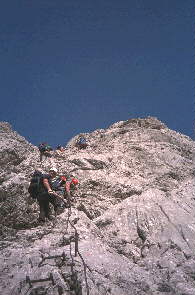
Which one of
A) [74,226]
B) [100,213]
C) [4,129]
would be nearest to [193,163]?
[100,213]

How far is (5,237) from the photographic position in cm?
1273

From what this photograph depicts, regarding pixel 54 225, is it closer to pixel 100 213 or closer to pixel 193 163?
pixel 100 213

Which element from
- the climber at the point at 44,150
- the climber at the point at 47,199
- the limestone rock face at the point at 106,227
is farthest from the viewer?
the climber at the point at 44,150

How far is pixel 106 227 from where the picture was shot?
14664 millimetres

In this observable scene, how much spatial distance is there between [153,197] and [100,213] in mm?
2966

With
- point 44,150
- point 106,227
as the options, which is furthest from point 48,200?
point 44,150

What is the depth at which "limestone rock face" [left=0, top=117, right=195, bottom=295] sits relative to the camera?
33.0ft

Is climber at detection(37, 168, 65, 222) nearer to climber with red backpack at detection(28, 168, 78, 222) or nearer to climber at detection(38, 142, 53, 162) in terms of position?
climber with red backpack at detection(28, 168, 78, 222)

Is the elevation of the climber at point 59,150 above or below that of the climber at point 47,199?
above

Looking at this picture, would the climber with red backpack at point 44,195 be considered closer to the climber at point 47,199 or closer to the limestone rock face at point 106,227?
the climber at point 47,199

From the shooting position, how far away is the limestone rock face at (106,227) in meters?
10.1

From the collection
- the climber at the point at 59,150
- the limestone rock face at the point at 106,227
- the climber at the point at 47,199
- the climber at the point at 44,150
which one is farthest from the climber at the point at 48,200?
the climber at the point at 59,150

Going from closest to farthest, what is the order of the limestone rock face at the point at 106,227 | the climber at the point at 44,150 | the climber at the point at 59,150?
the limestone rock face at the point at 106,227 < the climber at the point at 44,150 < the climber at the point at 59,150

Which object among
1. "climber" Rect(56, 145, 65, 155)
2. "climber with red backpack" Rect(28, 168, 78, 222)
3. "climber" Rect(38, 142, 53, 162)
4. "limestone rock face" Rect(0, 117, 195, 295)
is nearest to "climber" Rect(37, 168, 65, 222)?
"climber with red backpack" Rect(28, 168, 78, 222)
